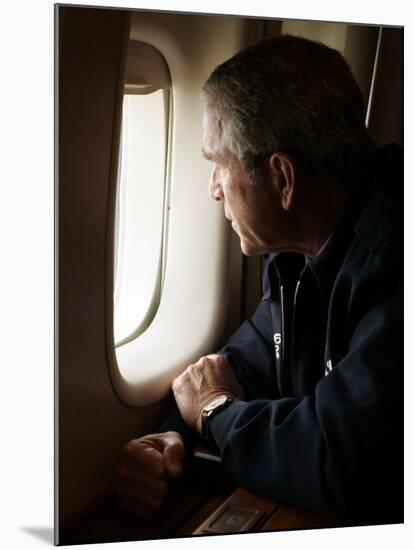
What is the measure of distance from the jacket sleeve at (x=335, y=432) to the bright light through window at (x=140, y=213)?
311 mm

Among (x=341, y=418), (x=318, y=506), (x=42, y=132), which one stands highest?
(x=42, y=132)

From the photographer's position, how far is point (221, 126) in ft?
6.53

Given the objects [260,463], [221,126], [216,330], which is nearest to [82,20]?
[221,126]

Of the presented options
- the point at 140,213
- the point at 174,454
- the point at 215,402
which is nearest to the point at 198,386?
the point at 215,402

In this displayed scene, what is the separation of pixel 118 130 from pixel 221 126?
0.23m

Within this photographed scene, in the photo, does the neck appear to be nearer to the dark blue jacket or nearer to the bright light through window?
the dark blue jacket

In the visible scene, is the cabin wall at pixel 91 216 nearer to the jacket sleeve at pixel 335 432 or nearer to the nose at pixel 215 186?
the nose at pixel 215 186

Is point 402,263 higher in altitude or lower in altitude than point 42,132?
lower

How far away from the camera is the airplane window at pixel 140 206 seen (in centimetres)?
193

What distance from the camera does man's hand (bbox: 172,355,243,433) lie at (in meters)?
2.07

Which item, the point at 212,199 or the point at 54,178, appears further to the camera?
the point at 212,199

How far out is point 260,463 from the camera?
204cm

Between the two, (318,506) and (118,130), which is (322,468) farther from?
(118,130)

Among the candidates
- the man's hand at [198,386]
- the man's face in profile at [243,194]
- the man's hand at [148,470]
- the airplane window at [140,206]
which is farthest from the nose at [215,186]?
the man's hand at [148,470]
